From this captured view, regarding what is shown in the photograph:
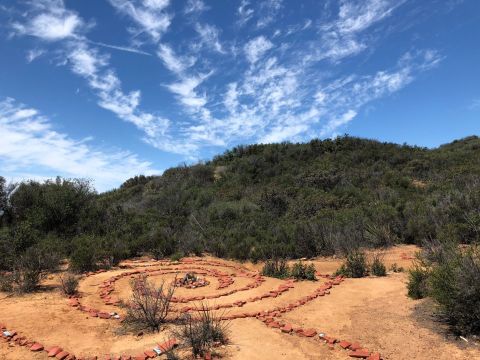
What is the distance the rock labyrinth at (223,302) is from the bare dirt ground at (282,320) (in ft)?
0.22

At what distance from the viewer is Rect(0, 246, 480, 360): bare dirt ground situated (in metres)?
5.38

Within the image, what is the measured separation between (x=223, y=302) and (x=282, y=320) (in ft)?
6.14

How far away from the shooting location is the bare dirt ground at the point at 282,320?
17.6ft

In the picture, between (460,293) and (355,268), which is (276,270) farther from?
(460,293)

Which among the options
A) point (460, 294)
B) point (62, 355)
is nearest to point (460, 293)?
point (460, 294)

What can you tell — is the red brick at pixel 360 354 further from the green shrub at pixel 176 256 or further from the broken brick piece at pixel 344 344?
the green shrub at pixel 176 256

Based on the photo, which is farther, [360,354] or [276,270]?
[276,270]

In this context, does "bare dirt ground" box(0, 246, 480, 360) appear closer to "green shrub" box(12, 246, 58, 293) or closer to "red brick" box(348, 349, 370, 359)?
"red brick" box(348, 349, 370, 359)

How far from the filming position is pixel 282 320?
6840 mm

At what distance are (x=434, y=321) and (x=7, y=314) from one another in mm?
7237

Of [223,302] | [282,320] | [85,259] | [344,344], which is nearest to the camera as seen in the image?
[344,344]

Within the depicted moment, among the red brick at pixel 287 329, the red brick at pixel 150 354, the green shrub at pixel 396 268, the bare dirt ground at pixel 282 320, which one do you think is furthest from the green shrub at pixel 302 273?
the red brick at pixel 150 354

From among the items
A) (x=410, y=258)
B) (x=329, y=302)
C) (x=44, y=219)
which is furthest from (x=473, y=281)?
(x=44, y=219)

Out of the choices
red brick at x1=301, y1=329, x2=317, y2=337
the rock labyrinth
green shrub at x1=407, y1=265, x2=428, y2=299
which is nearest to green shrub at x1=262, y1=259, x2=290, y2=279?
the rock labyrinth
